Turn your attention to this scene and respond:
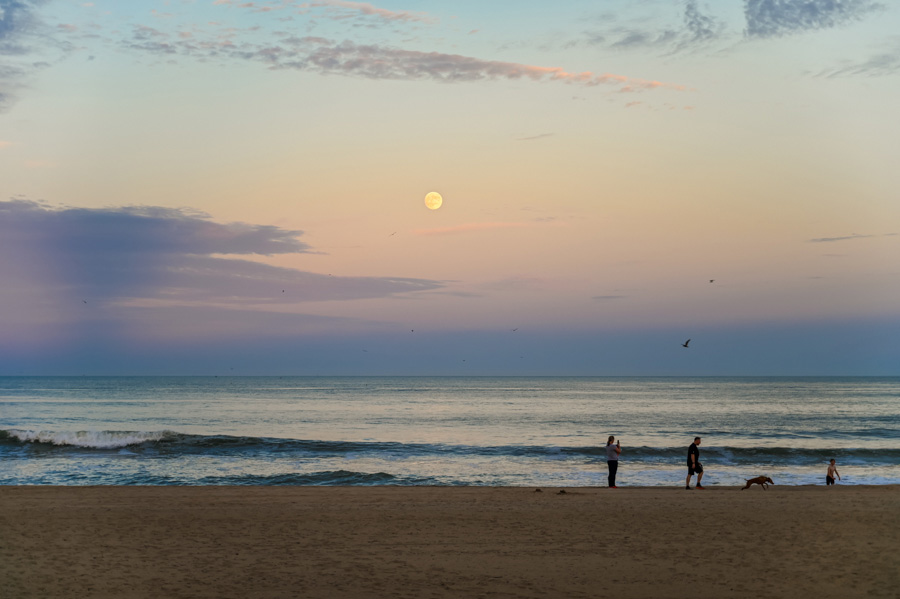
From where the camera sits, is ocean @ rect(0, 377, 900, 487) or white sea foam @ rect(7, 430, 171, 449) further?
white sea foam @ rect(7, 430, 171, 449)

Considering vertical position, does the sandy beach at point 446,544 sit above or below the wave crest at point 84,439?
above

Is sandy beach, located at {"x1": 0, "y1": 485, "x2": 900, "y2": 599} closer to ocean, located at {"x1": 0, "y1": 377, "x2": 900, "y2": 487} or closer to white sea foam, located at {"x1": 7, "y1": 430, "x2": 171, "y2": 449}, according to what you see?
ocean, located at {"x1": 0, "y1": 377, "x2": 900, "y2": 487}

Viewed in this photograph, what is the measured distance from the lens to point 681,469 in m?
28.7

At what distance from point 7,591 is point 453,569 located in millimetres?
6820

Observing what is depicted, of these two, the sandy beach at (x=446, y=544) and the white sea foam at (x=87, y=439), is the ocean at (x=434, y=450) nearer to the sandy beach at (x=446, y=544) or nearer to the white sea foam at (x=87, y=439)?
the white sea foam at (x=87, y=439)

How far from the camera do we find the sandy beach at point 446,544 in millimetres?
10320

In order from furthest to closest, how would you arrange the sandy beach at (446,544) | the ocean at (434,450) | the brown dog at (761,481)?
the ocean at (434,450) < the brown dog at (761,481) < the sandy beach at (446,544)

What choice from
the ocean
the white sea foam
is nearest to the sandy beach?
the ocean

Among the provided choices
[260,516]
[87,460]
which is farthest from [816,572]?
[87,460]

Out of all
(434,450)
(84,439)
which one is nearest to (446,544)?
(434,450)

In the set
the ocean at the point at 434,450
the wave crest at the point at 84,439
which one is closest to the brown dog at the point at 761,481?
the ocean at the point at 434,450

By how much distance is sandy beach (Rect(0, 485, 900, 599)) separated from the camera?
10.3 m

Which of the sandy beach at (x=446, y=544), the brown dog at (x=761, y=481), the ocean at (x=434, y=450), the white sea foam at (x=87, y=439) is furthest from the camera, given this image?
the white sea foam at (x=87, y=439)

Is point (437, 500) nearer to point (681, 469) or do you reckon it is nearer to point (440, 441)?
point (681, 469)
